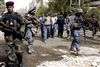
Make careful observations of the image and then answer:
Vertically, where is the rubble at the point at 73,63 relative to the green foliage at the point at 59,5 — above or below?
below

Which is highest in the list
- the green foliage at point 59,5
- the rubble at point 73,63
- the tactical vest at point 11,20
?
the tactical vest at point 11,20

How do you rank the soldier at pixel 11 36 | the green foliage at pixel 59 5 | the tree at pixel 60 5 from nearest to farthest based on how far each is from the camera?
the soldier at pixel 11 36 < the tree at pixel 60 5 < the green foliage at pixel 59 5

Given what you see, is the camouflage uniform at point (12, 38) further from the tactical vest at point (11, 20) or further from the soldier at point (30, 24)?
the soldier at point (30, 24)

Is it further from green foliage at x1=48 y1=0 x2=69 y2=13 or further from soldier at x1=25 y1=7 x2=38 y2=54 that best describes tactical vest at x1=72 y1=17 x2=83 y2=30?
green foliage at x1=48 y1=0 x2=69 y2=13

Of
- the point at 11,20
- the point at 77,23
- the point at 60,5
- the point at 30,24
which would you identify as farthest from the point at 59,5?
the point at 11,20

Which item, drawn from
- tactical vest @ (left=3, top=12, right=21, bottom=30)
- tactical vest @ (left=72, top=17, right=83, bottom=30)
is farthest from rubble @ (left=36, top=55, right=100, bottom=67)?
tactical vest @ (left=3, top=12, right=21, bottom=30)

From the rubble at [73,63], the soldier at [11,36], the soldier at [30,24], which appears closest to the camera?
the soldier at [11,36]

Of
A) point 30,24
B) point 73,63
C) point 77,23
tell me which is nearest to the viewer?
point 73,63

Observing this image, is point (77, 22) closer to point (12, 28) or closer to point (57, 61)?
point (57, 61)

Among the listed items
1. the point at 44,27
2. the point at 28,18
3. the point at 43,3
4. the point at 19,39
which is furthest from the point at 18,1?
the point at 19,39

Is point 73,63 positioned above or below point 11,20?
below

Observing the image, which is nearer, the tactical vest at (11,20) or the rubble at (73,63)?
the tactical vest at (11,20)

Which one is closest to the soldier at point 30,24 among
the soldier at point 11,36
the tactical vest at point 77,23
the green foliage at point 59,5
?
the tactical vest at point 77,23

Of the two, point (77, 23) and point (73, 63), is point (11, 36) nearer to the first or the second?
point (73, 63)
